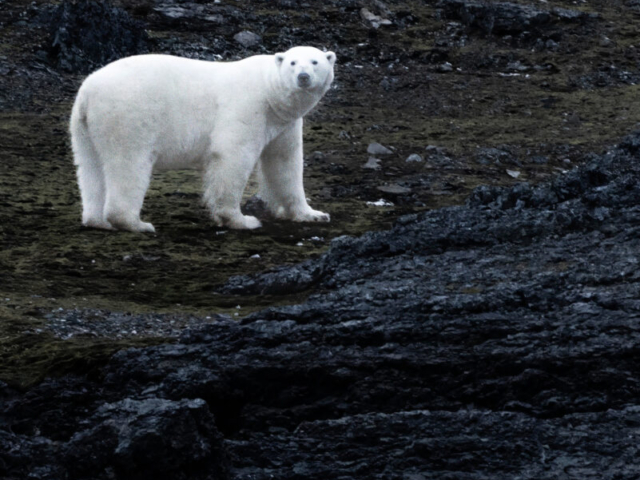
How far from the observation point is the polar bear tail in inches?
300

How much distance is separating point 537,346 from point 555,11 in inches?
433

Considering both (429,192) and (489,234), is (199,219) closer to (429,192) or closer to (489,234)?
(429,192)

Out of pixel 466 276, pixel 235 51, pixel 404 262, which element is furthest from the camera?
pixel 235 51

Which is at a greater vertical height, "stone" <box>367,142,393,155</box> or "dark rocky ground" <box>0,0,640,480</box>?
"dark rocky ground" <box>0,0,640,480</box>

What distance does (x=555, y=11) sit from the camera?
14.5 meters

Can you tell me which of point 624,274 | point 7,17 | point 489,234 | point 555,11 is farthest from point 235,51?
point 624,274

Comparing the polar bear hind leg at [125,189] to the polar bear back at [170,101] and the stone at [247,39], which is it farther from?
the stone at [247,39]

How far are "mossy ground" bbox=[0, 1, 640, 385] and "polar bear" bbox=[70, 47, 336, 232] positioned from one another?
0.25 meters

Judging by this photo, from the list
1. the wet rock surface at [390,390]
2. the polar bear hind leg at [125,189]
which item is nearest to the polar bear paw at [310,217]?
the polar bear hind leg at [125,189]

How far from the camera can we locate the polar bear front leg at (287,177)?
820cm

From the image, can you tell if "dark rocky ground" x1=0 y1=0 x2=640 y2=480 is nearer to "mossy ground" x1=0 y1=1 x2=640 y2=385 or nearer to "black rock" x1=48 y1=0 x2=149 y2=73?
"mossy ground" x1=0 y1=1 x2=640 y2=385

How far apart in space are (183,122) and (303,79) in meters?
0.86

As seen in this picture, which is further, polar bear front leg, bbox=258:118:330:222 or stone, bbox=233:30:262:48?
stone, bbox=233:30:262:48

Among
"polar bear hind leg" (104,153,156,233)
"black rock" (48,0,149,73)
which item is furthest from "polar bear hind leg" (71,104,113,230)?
"black rock" (48,0,149,73)
